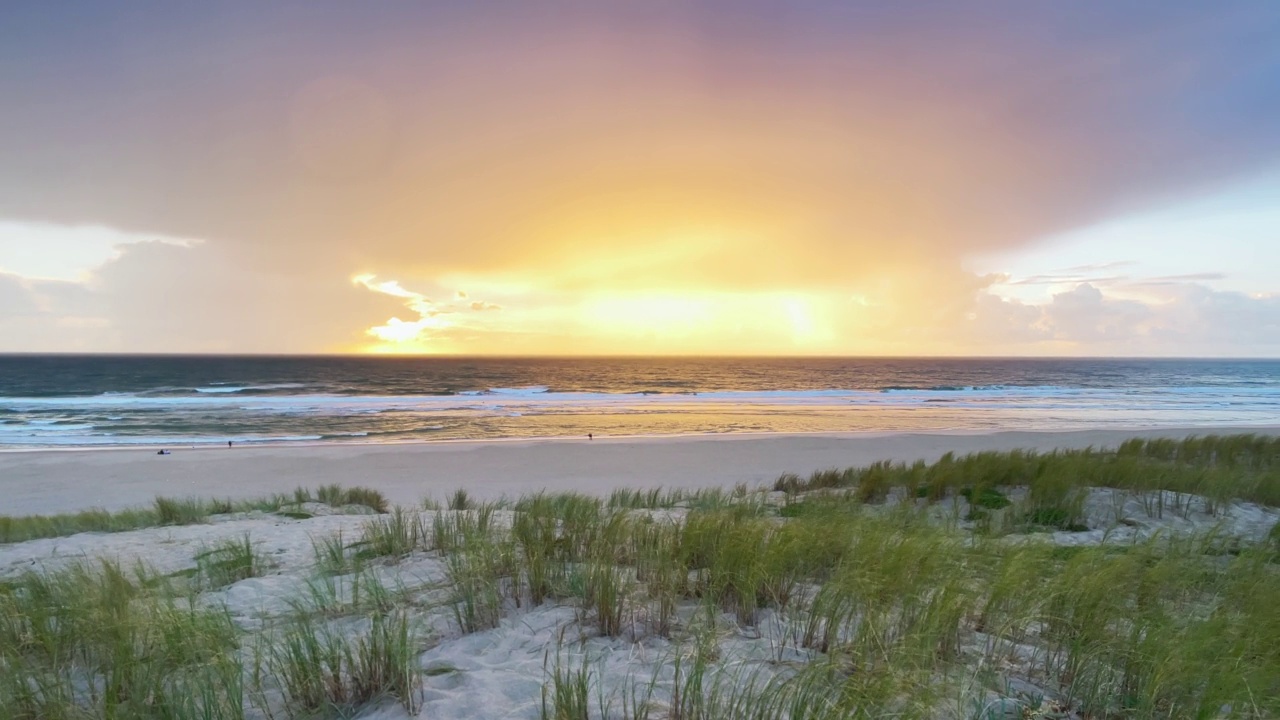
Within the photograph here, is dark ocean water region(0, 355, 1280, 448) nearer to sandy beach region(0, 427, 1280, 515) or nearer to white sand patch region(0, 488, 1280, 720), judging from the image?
sandy beach region(0, 427, 1280, 515)

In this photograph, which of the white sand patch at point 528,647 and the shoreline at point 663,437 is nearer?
the white sand patch at point 528,647

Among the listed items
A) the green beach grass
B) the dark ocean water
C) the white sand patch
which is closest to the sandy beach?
the dark ocean water

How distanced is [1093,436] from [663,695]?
28.0m

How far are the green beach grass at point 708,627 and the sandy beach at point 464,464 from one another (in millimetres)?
9064

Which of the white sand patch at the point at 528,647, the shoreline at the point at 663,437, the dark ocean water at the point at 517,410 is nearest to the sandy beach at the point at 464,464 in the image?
the shoreline at the point at 663,437

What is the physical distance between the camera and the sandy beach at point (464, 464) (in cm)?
1529

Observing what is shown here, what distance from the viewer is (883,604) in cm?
367

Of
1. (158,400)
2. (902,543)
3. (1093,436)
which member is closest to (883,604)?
(902,543)

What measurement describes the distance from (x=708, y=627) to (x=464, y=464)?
16497 mm

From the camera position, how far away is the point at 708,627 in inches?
140

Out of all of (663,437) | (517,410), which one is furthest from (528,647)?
(517,410)

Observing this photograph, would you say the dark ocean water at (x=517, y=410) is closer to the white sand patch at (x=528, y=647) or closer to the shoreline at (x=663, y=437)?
the shoreline at (x=663, y=437)

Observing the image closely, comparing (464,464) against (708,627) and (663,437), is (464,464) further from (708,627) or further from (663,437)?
(708,627)

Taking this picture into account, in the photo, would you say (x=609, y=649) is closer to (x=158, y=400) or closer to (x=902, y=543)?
(x=902, y=543)
